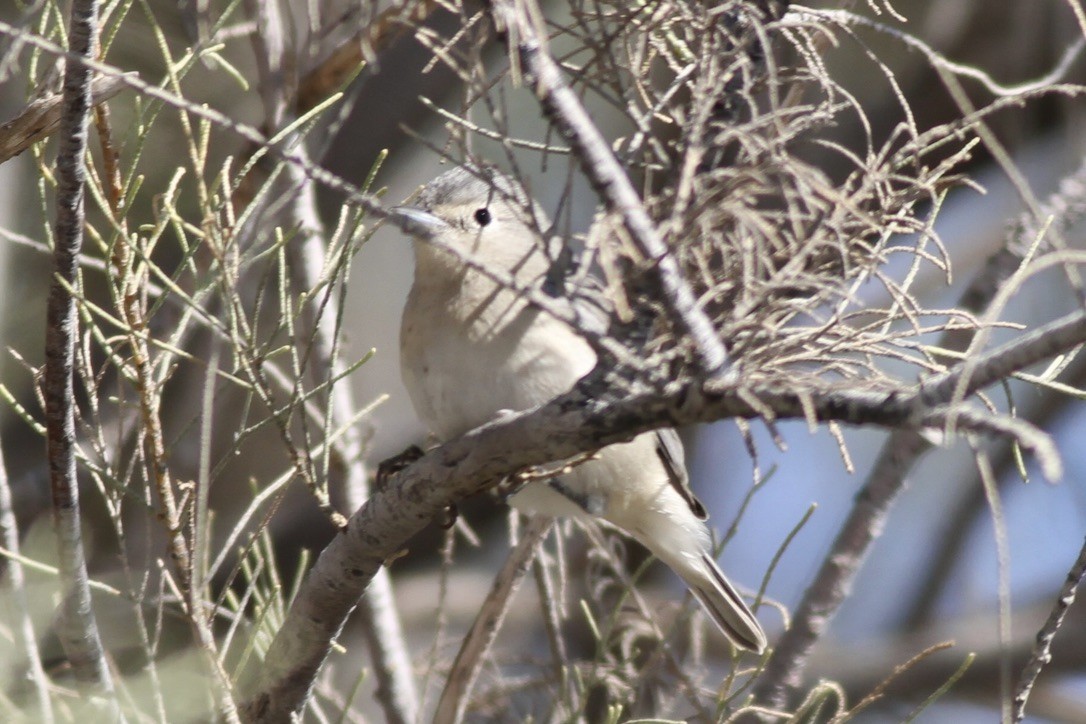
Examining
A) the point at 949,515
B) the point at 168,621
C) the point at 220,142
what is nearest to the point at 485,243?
the point at 168,621

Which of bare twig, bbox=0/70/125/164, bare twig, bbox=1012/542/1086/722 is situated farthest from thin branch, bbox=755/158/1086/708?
bare twig, bbox=0/70/125/164

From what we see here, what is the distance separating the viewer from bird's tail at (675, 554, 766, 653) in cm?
349

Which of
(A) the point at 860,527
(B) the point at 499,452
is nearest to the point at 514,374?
(B) the point at 499,452

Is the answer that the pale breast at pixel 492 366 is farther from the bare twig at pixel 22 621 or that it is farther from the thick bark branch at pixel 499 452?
the bare twig at pixel 22 621

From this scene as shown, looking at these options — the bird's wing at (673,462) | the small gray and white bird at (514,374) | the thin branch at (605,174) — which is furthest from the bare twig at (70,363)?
the bird's wing at (673,462)

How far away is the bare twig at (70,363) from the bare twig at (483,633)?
111 centimetres

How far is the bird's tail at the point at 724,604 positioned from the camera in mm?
3486

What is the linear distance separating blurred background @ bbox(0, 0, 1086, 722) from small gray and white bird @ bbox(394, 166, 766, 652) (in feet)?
4.42

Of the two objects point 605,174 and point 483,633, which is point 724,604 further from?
point 605,174

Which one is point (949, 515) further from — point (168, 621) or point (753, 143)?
point (753, 143)

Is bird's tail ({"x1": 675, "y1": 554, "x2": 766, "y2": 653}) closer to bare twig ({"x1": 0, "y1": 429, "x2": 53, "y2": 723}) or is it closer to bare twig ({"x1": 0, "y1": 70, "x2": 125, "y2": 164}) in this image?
bare twig ({"x1": 0, "y1": 429, "x2": 53, "y2": 723})

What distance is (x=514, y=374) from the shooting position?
280 cm

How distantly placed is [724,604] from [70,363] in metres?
2.12

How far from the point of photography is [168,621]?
14.4 ft
